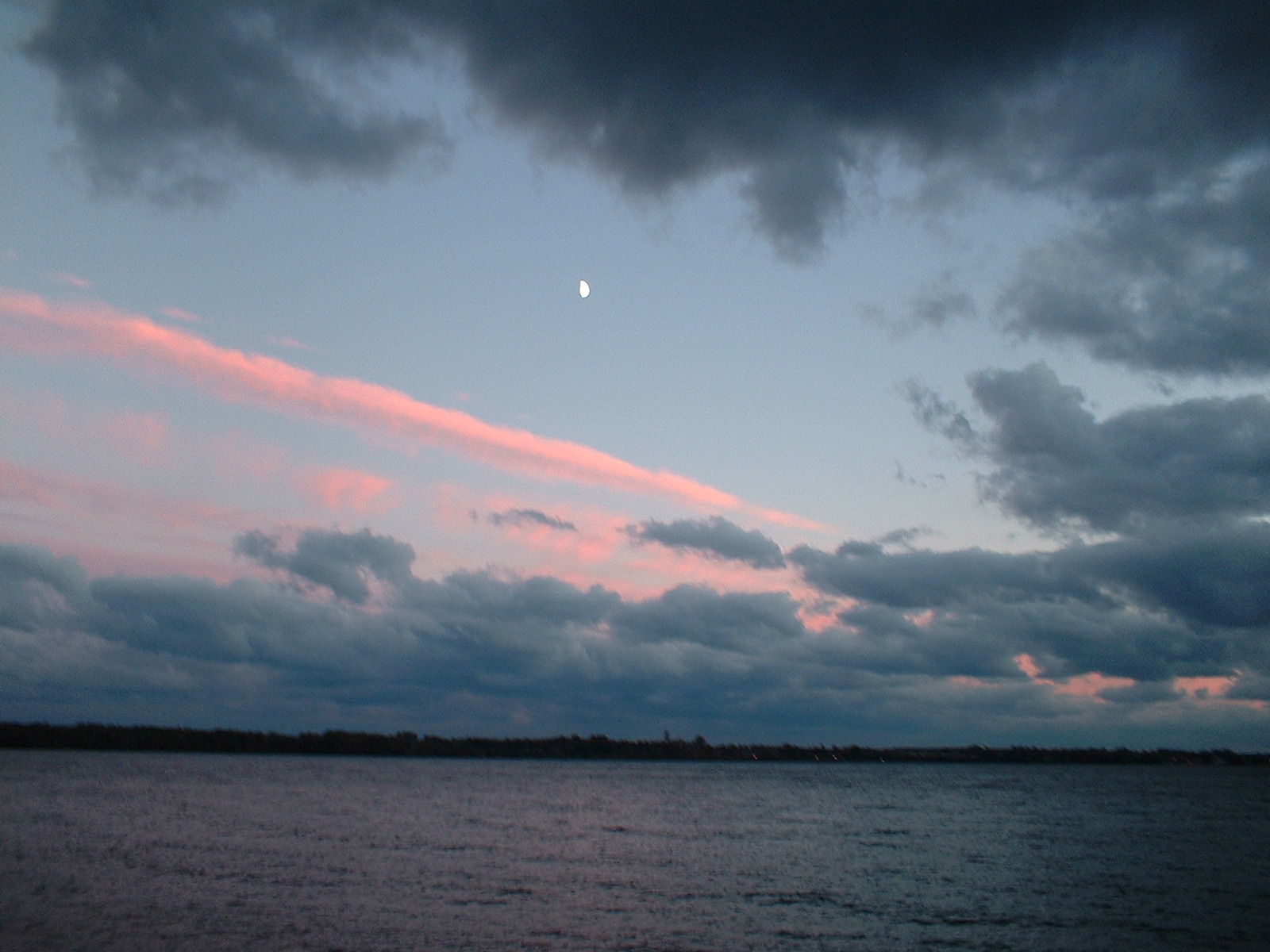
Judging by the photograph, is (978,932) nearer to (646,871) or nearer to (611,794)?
(646,871)

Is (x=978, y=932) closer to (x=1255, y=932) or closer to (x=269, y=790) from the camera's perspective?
(x=1255, y=932)

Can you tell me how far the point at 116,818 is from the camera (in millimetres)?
80188

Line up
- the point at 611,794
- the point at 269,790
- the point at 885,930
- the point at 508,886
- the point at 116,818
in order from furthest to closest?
the point at 611,794 → the point at 269,790 → the point at 116,818 → the point at 508,886 → the point at 885,930

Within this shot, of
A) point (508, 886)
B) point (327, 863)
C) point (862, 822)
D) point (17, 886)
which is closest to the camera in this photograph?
point (17, 886)

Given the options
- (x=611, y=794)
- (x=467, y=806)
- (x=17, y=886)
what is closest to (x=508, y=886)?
(x=17, y=886)

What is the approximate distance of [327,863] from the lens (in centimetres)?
5500

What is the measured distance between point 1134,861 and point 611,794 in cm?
10114

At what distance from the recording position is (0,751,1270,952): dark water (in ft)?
120

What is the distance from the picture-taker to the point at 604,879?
5169cm

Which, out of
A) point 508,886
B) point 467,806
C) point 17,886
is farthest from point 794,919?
point 467,806

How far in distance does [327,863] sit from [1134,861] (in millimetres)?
55686

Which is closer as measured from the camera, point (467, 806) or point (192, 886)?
point (192, 886)

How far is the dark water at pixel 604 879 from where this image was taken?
36500 millimetres

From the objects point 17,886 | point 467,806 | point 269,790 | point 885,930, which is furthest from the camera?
point 269,790
